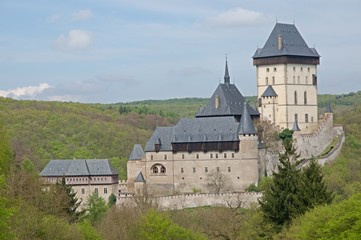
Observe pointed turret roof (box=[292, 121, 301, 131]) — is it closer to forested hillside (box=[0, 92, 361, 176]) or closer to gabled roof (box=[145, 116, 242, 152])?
gabled roof (box=[145, 116, 242, 152])

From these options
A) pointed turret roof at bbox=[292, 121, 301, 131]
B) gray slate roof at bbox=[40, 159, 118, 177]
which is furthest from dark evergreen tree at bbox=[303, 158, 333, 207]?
gray slate roof at bbox=[40, 159, 118, 177]

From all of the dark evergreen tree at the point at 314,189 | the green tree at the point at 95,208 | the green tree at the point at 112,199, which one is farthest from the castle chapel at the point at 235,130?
the dark evergreen tree at the point at 314,189

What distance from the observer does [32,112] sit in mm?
140000

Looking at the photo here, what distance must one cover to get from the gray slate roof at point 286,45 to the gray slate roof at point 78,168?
1631 cm

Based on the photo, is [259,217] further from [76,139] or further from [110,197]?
[76,139]

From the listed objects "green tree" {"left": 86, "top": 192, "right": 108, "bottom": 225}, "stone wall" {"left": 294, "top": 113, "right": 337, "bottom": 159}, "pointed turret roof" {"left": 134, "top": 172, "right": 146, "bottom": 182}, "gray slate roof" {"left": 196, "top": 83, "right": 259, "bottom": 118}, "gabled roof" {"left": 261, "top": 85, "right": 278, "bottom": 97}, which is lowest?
"green tree" {"left": 86, "top": 192, "right": 108, "bottom": 225}

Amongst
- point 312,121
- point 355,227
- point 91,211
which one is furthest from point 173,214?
point 355,227

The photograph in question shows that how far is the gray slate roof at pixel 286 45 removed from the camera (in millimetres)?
91125

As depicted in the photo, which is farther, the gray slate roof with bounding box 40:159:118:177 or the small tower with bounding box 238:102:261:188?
the gray slate roof with bounding box 40:159:118:177

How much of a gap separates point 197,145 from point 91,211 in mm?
10059

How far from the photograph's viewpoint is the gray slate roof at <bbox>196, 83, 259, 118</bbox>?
284 ft

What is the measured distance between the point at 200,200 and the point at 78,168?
12.2 m

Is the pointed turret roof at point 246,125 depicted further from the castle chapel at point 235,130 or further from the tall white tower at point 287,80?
the tall white tower at point 287,80

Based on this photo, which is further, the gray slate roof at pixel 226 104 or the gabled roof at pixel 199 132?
the gray slate roof at pixel 226 104
